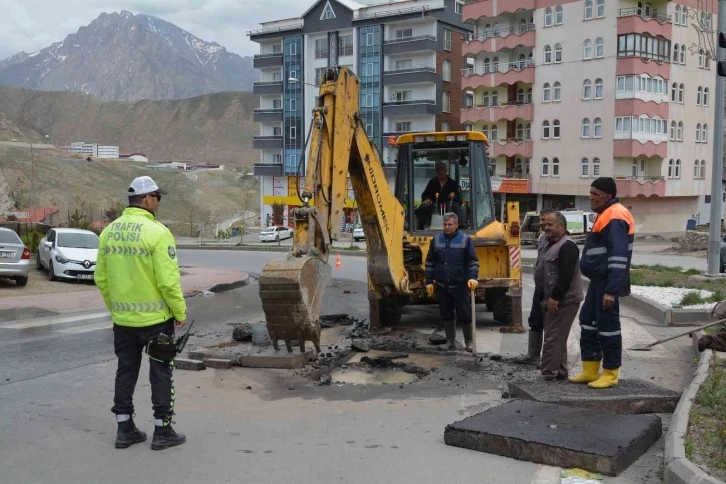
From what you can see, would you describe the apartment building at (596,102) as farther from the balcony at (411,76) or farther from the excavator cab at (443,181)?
the excavator cab at (443,181)

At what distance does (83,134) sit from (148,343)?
206 meters

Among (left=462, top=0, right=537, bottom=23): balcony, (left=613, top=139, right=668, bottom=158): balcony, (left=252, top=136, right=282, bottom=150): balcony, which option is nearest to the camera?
(left=613, top=139, right=668, bottom=158): balcony

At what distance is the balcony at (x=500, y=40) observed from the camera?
187ft

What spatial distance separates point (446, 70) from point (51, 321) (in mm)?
55538

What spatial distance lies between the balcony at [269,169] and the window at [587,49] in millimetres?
29844

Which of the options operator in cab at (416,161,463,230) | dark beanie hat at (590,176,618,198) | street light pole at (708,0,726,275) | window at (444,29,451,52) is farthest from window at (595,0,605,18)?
dark beanie hat at (590,176,618,198)

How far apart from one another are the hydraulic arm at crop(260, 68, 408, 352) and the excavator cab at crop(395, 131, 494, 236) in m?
1.12

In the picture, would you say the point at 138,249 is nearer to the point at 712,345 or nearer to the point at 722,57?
the point at 712,345

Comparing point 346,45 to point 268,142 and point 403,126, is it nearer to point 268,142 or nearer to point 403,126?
point 403,126

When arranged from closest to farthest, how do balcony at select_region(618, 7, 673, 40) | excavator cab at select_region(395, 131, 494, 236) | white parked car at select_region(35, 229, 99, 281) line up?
excavator cab at select_region(395, 131, 494, 236), white parked car at select_region(35, 229, 99, 281), balcony at select_region(618, 7, 673, 40)

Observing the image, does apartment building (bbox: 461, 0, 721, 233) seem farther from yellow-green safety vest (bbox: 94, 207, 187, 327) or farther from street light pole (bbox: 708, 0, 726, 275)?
yellow-green safety vest (bbox: 94, 207, 187, 327)

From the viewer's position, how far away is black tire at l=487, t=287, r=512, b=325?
41.4ft

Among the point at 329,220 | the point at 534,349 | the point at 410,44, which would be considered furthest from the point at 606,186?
the point at 410,44

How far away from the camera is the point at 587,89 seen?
54156mm
